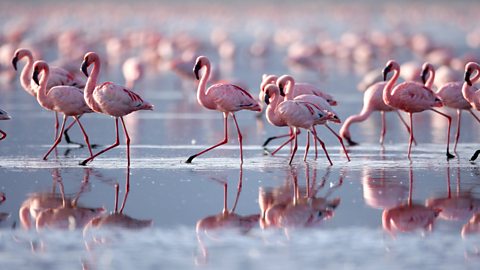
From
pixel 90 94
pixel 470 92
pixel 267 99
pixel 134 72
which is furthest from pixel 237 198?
pixel 134 72

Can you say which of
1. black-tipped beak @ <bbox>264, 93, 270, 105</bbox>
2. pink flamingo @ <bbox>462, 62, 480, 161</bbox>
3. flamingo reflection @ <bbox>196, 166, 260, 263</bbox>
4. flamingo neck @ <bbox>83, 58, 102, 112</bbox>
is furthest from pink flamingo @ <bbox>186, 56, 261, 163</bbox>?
flamingo reflection @ <bbox>196, 166, 260, 263</bbox>

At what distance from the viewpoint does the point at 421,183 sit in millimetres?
9734

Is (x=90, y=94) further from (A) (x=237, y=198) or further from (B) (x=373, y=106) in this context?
(B) (x=373, y=106)

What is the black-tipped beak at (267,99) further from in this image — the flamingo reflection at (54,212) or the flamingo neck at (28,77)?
the flamingo neck at (28,77)

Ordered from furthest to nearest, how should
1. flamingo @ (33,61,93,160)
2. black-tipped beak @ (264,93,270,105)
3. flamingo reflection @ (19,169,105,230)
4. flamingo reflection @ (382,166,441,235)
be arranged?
flamingo @ (33,61,93,160) → black-tipped beak @ (264,93,270,105) → flamingo reflection @ (19,169,105,230) → flamingo reflection @ (382,166,441,235)

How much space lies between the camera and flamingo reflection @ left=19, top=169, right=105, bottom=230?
25.9 feet

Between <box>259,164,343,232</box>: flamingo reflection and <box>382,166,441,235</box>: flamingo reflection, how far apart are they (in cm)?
47

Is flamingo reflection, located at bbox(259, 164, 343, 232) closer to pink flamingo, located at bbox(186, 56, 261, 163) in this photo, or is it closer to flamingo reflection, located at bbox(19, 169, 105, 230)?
flamingo reflection, located at bbox(19, 169, 105, 230)

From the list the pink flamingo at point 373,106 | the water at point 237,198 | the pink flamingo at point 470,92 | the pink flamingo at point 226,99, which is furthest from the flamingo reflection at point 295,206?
the pink flamingo at point 373,106

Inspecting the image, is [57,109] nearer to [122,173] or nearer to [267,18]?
[122,173]

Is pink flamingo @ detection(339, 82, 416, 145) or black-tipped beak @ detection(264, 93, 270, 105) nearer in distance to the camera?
black-tipped beak @ detection(264, 93, 270, 105)

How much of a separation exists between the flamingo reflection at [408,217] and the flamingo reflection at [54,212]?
2.25 metres

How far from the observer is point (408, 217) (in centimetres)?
817

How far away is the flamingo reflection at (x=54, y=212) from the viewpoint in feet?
25.9
